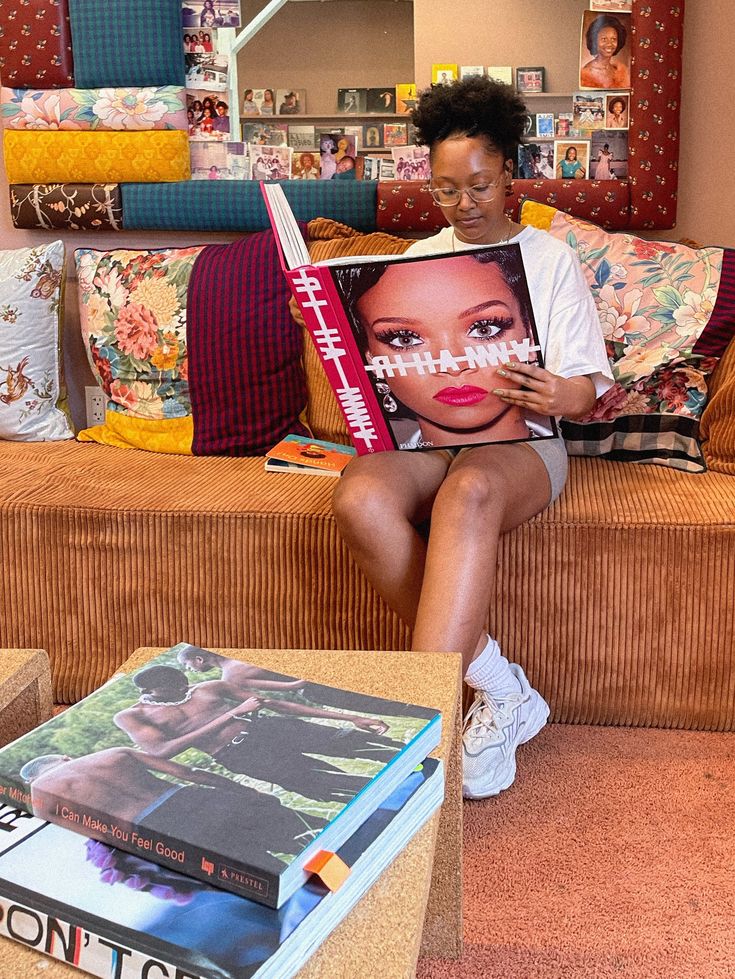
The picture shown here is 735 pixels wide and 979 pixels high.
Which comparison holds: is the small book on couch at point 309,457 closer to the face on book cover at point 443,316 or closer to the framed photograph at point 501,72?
the face on book cover at point 443,316

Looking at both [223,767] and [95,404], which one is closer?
[223,767]

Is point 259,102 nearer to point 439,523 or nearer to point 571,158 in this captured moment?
point 571,158

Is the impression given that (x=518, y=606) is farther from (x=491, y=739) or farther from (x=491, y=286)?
(x=491, y=286)

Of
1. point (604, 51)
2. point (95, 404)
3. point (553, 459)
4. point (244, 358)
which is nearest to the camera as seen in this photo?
point (553, 459)

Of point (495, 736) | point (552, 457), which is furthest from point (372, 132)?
point (495, 736)

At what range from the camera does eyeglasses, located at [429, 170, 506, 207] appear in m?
1.77

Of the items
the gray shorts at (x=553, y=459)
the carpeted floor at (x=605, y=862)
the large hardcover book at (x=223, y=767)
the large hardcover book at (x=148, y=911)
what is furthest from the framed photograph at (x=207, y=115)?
the large hardcover book at (x=148, y=911)

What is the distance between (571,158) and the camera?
2.40m

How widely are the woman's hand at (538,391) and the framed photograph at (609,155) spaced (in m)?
0.92

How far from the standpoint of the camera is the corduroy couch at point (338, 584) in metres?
1.78

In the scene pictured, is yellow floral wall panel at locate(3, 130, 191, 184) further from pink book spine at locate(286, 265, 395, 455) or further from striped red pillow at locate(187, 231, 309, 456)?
pink book spine at locate(286, 265, 395, 455)

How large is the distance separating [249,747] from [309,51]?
1973 mm

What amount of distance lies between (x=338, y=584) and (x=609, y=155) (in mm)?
1232

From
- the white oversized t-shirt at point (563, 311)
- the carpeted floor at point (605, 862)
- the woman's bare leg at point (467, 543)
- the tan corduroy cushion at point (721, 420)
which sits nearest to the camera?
the carpeted floor at point (605, 862)
